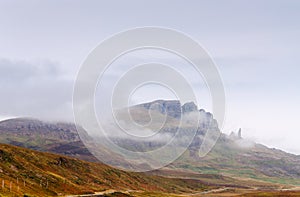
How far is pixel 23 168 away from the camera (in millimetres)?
187375

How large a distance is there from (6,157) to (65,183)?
102 feet

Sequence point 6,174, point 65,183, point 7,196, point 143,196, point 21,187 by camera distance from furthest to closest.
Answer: point 143,196
point 65,183
point 6,174
point 21,187
point 7,196

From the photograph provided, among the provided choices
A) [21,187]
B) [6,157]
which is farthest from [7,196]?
[6,157]

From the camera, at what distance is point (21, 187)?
144 metres

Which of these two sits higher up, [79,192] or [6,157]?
[6,157]

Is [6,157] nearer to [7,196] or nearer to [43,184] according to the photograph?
[43,184]

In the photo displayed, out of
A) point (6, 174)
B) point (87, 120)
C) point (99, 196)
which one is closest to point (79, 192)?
point (99, 196)

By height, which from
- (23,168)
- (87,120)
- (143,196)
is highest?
(87,120)

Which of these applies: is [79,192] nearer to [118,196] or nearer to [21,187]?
[118,196]

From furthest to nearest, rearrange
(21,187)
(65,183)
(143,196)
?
(143,196), (65,183), (21,187)

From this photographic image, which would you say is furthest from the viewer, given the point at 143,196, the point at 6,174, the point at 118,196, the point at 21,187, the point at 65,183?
the point at 143,196

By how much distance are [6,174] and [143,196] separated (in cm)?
6588

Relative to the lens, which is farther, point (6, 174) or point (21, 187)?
point (6, 174)

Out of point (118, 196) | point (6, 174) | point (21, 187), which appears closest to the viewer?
point (21, 187)
